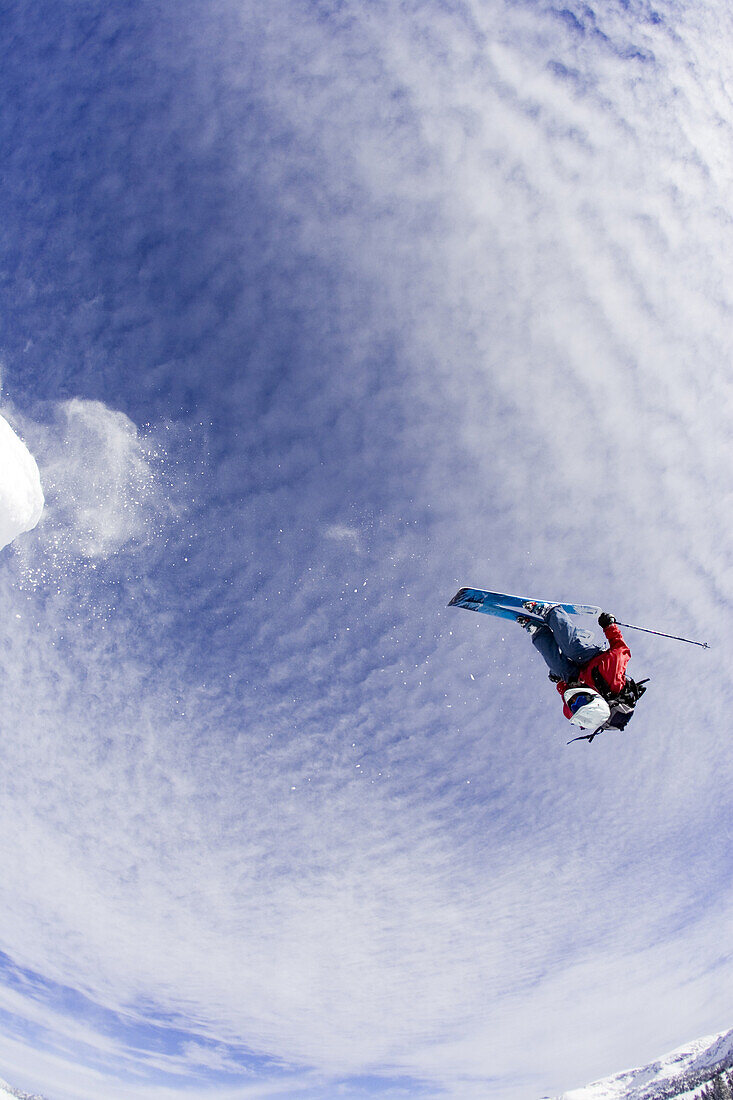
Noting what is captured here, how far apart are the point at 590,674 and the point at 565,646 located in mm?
905

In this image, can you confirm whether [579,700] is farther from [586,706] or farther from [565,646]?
[565,646]

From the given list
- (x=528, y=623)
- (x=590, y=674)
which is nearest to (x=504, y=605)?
(x=528, y=623)

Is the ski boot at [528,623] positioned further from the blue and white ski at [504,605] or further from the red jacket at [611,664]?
the red jacket at [611,664]

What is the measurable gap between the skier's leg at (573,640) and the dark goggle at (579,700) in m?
1.33

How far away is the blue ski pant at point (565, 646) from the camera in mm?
11688

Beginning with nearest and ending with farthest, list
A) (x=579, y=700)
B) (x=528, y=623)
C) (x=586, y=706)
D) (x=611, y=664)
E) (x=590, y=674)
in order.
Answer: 1. (x=586, y=706)
2. (x=579, y=700)
3. (x=611, y=664)
4. (x=590, y=674)
5. (x=528, y=623)

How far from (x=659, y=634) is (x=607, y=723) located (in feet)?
12.9

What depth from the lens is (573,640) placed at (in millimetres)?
11797

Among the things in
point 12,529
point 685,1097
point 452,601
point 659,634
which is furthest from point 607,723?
point 685,1097

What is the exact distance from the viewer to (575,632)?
Result: 1192cm

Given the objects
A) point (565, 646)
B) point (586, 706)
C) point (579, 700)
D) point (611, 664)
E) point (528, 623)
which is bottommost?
point (586, 706)

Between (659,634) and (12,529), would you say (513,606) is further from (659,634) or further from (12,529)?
(12,529)

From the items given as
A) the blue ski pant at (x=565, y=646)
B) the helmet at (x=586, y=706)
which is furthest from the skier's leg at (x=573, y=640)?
the helmet at (x=586, y=706)

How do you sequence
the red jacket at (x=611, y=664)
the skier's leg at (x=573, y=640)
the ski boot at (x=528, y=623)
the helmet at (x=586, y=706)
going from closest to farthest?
1. the helmet at (x=586, y=706)
2. the red jacket at (x=611, y=664)
3. the skier's leg at (x=573, y=640)
4. the ski boot at (x=528, y=623)
